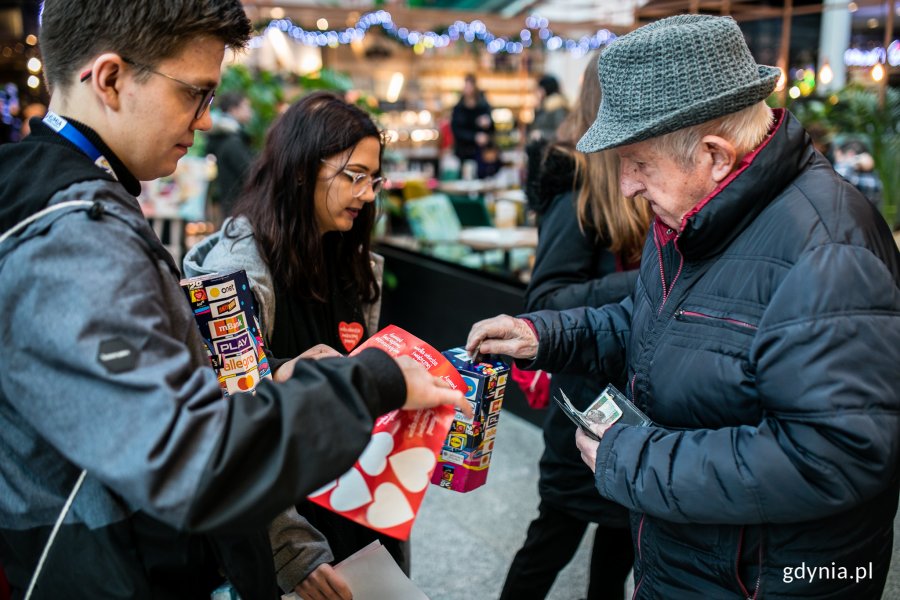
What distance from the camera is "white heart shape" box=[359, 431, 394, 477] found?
3.85 ft

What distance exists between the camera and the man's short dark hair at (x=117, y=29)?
101cm

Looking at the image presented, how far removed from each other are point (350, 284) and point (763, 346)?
1.17 metres

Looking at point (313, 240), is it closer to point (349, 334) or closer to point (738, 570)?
point (349, 334)

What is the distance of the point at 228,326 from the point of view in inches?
51.5

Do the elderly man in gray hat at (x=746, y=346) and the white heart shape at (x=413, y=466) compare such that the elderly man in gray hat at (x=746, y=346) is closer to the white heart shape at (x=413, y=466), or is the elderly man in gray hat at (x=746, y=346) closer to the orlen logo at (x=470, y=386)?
the orlen logo at (x=470, y=386)

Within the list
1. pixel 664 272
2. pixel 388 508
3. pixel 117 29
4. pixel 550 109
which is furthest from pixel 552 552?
pixel 550 109

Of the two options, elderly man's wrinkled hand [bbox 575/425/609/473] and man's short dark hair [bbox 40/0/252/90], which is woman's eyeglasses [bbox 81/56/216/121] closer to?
man's short dark hair [bbox 40/0/252/90]

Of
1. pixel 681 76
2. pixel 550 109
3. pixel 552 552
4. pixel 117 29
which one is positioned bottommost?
pixel 552 552

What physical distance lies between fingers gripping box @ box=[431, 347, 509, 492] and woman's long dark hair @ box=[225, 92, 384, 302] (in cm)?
54

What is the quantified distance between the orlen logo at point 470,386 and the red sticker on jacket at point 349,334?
1.82 ft

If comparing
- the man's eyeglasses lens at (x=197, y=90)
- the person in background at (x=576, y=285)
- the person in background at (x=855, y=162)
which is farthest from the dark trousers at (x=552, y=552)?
the person in background at (x=855, y=162)

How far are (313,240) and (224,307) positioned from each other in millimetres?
638

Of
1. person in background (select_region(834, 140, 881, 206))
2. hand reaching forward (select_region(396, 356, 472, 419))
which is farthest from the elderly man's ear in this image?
person in background (select_region(834, 140, 881, 206))

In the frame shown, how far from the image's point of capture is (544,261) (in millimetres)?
2275
